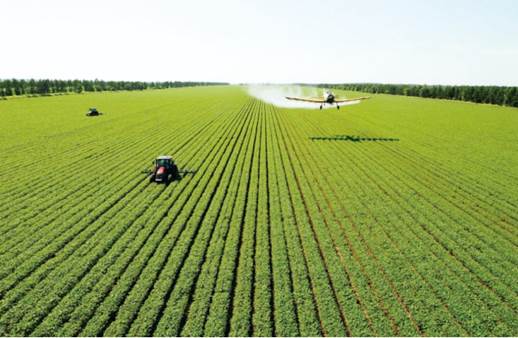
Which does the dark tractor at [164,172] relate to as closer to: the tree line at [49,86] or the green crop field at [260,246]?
the green crop field at [260,246]

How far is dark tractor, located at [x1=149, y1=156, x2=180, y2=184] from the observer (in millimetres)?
19844

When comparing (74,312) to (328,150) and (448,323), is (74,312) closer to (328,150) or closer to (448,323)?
(448,323)

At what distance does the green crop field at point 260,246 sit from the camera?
8.69 m

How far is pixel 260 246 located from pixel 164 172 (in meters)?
10.5

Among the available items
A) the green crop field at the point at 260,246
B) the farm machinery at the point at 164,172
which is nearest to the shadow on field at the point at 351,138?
the green crop field at the point at 260,246

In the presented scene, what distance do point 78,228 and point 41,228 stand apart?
1.78 metres

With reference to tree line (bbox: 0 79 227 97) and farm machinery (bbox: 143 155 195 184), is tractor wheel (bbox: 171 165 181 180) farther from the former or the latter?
tree line (bbox: 0 79 227 97)

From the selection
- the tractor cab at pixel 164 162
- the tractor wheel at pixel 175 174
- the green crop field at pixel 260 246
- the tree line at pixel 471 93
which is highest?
the tree line at pixel 471 93

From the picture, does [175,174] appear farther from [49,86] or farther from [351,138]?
[49,86]

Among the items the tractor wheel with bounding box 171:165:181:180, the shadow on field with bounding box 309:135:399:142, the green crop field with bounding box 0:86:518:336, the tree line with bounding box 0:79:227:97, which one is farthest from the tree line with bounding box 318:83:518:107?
the tree line with bounding box 0:79:227:97

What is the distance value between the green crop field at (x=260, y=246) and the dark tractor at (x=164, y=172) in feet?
2.46

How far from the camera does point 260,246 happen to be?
1232cm

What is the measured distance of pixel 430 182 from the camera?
811 inches

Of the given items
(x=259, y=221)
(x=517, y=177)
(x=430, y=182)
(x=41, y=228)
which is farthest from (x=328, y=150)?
(x=41, y=228)
